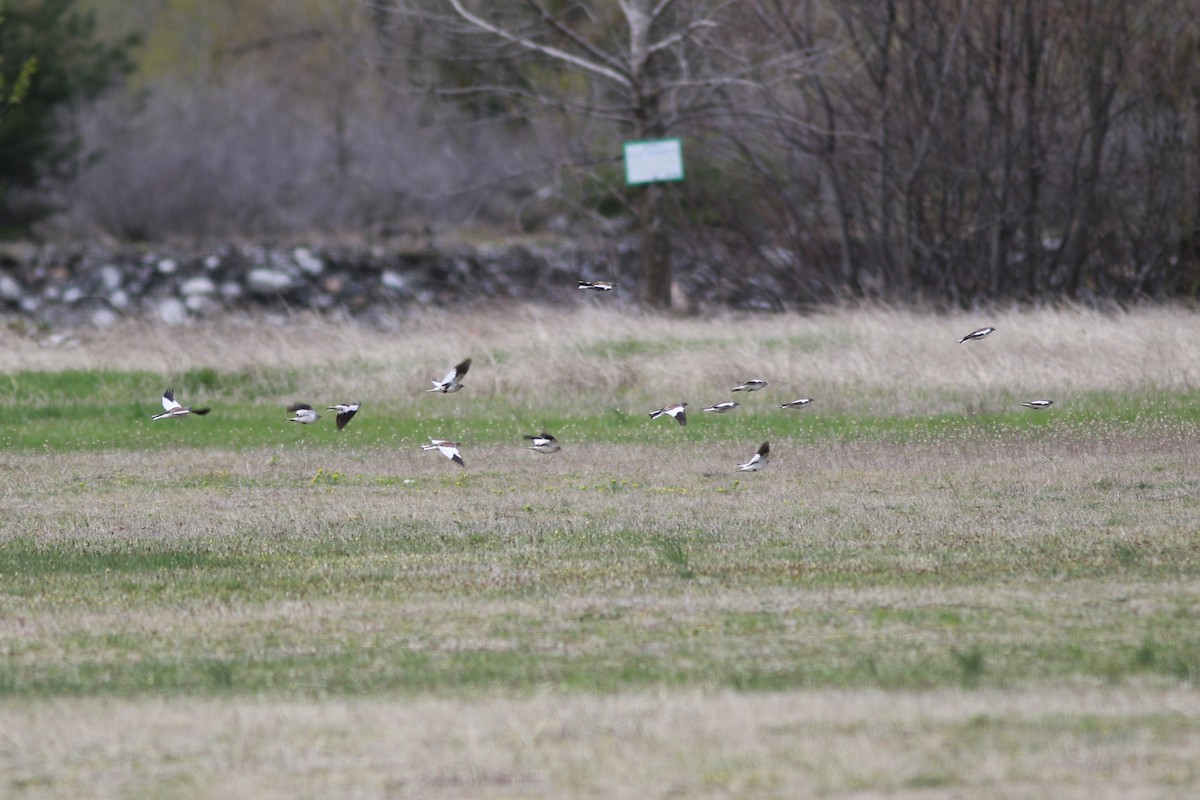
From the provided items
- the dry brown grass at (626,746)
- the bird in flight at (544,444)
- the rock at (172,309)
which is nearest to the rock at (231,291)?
→ the rock at (172,309)

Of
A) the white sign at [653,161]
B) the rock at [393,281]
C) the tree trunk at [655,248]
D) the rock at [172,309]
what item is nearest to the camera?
the white sign at [653,161]

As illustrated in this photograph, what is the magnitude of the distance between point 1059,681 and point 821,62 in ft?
71.1

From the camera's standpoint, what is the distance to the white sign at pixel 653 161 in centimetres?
2498

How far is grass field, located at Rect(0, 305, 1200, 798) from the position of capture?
5.39 m

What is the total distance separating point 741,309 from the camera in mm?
29312

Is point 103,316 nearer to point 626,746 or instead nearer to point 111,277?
point 111,277

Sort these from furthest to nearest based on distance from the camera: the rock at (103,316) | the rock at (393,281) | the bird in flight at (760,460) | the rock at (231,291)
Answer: the rock at (393,281) → the rock at (231,291) → the rock at (103,316) → the bird in flight at (760,460)

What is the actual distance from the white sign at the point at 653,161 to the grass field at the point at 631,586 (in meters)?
7.04

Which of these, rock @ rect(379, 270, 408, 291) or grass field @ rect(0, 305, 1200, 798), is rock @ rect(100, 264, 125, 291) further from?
grass field @ rect(0, 305, 1200, 798)

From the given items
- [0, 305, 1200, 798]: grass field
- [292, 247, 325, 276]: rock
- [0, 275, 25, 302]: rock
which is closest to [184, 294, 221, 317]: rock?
[292, 247, 325, 276]: rock

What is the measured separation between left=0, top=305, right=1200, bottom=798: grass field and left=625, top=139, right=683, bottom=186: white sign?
7.04 metres

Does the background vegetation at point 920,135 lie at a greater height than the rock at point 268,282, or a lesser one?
greater

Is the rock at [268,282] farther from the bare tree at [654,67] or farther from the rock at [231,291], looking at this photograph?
the bare tree at [654,67]

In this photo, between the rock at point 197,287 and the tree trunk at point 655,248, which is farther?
the rock at point 197,287
